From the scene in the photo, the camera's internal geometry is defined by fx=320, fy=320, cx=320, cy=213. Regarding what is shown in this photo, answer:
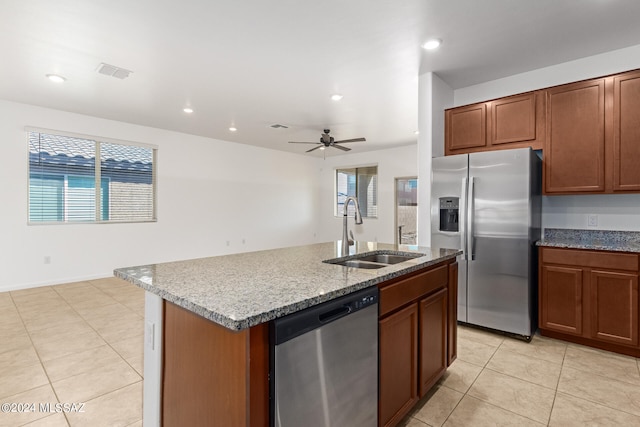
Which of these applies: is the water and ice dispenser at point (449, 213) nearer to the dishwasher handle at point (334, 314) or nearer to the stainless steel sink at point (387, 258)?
the stainless steel sink at point (387, 258)

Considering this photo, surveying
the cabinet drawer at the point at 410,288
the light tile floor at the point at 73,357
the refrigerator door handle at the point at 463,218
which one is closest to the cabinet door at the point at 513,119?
the refrigerator door handle at the point at 463,218

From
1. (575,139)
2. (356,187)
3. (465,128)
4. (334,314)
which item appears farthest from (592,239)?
(356,187)

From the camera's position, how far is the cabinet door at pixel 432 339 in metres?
1.90

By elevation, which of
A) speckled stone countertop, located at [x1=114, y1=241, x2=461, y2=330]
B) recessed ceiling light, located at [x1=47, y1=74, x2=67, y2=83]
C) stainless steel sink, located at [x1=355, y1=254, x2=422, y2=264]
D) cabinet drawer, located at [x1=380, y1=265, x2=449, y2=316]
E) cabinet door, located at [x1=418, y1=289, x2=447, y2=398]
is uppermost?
recessed ceiling light, located at [x1=47, y1=74, x2=67, y2=83]

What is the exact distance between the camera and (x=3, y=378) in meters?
2.27

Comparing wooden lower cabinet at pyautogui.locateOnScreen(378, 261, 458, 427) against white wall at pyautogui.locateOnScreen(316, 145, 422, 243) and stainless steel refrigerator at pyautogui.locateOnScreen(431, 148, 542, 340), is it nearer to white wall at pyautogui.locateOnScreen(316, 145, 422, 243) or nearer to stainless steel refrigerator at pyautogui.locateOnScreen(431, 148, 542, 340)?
stainless steel refrigerator at pyautogui.locateOnScreen(431, 148, 542, 340)

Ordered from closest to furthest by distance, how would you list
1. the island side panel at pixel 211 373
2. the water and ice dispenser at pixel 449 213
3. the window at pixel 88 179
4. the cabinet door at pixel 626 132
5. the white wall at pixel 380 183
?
the island side panel at pixel 211 373
the cabinet door at pixel 626 132
the water and ice dispenser at pixel 449 213
the window at pixel 88 179
the white wall at pixel 380 183

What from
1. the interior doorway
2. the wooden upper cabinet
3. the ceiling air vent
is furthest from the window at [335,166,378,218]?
the ceiling air vent

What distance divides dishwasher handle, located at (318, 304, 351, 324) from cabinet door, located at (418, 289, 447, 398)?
739 mm

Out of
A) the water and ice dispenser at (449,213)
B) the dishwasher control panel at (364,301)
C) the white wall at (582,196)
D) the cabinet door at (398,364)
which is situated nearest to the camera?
the dishwasher control panel at (364,301)

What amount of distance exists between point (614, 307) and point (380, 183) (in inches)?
218

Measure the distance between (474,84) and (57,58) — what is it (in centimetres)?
443

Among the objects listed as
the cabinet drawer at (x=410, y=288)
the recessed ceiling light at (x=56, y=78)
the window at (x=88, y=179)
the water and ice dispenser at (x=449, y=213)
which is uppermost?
the recessed ceiling light at (x=56, y=78)

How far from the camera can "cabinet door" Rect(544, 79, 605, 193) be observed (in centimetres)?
284
